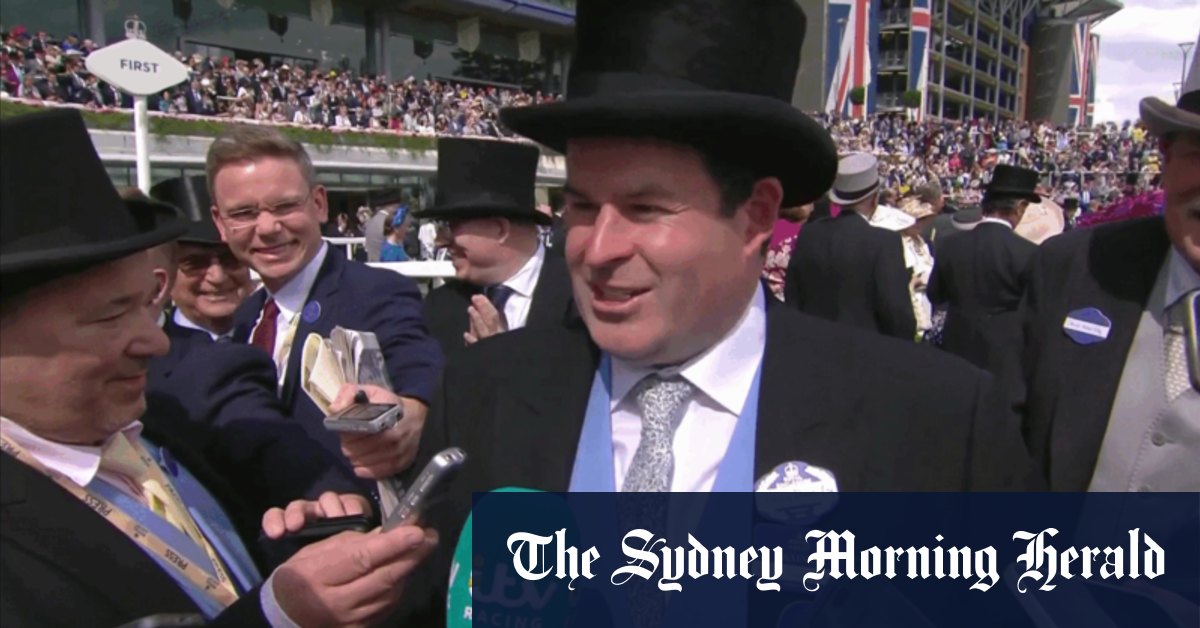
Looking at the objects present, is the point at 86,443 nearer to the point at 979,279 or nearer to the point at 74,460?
the point at 74,460

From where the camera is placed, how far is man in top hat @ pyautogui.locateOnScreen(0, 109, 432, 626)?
1.47m

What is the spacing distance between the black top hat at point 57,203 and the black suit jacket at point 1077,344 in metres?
2.10

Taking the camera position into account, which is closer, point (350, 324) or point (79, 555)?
point (79, 555)

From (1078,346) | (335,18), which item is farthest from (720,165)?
(335,18)

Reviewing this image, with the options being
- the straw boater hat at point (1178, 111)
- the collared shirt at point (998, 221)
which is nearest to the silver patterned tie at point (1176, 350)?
the straw boater hat at point (1178, 111)

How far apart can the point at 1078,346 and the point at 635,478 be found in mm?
1336

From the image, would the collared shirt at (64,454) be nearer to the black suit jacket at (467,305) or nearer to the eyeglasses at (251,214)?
the eyeglasses at (251,214)

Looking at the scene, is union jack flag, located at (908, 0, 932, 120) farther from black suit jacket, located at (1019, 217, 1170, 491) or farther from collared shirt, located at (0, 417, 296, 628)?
collared shirt, located at (0, 417, 296, 628)

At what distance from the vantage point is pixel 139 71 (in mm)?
5426

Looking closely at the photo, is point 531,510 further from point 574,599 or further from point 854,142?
point 854,142

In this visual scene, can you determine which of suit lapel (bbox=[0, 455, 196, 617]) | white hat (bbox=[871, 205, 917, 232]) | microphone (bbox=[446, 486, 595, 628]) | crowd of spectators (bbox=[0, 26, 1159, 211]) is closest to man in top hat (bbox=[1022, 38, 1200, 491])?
microphone (bbox=[446, 486, 595, 628])

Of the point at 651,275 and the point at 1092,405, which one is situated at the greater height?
the point at 651,275

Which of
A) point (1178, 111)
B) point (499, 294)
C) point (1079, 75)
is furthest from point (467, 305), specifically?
point (1079, 75)

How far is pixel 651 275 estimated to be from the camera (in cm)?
162
